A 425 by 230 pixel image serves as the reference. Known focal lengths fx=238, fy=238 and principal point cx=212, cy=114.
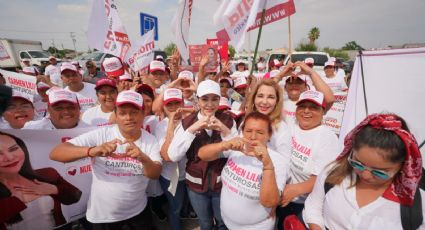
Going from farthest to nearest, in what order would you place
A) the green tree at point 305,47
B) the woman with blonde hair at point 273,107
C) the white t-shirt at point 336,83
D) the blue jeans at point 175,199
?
the green tree at point 305,47
the white t-shirt at point 336,83
the blue jeans at point 175,199
the woman with blonde hair at point 273,107

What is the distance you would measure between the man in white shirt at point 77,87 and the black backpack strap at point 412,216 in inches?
184

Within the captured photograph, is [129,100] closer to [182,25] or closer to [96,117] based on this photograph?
[96,117]

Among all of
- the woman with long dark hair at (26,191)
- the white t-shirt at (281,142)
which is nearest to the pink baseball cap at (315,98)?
the white t-shirt at (281,142)

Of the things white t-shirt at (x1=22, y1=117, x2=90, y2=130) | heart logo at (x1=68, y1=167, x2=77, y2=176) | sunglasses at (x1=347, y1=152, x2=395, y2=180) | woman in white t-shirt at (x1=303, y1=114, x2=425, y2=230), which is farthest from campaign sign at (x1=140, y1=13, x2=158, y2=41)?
sunglasses at (x1=347, y1=152, x2=395, y2=180)

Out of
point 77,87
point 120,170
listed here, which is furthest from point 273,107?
point 77,87

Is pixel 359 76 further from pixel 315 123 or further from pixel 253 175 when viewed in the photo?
pixel 253 175

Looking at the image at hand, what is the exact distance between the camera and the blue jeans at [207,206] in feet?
8.25

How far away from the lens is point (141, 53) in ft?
15.5

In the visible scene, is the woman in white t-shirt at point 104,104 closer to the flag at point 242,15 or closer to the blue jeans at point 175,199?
the blue jeans at point 175,199

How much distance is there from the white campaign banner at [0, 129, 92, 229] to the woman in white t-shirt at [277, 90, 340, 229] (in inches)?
85.3

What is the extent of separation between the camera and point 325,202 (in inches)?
67.2

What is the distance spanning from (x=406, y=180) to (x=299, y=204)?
4.04ft

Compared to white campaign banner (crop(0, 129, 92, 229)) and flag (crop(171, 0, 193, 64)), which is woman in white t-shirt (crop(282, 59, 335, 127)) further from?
white campaign banner (crop(0, 129, 92, 229))

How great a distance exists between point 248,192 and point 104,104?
2.39 metres
